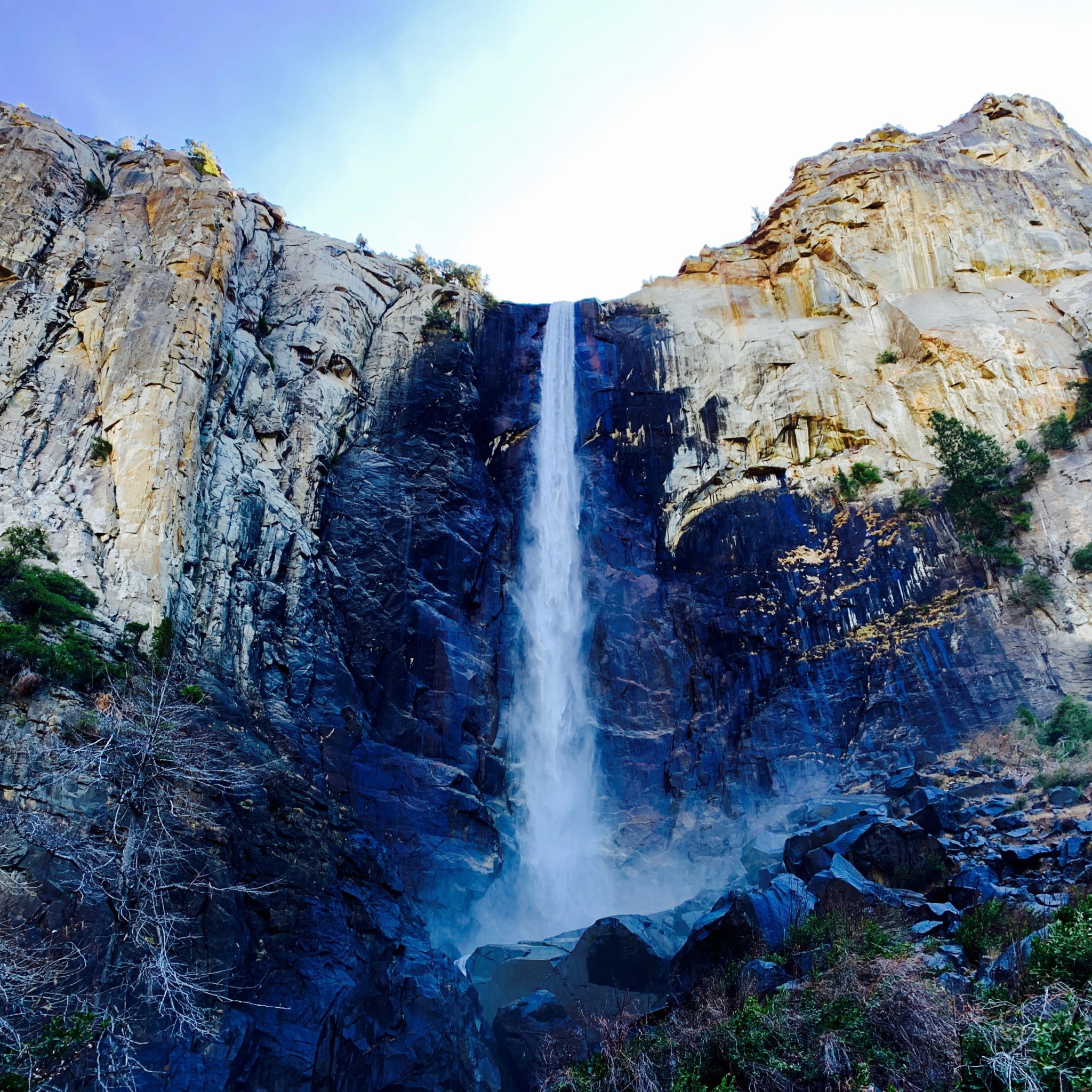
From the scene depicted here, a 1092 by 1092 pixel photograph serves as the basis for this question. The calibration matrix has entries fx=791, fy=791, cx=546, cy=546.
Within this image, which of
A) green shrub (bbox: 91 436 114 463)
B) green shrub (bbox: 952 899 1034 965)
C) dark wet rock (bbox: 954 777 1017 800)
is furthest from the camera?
→ green shrub (bbox: 91 436 114 463)

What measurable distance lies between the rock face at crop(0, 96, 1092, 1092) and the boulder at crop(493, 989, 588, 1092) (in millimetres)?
97

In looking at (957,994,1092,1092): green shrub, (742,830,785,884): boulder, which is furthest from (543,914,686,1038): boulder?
(957,994,1092,1092): green shrub

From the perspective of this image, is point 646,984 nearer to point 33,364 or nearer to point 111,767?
point 111,767

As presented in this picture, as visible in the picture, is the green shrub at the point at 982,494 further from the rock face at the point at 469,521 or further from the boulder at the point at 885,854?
the boulder at the point at 885,854

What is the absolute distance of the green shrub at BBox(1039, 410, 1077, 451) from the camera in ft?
80.6

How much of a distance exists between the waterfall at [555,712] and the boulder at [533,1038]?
5.49 m

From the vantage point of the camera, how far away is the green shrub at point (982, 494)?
23.8m

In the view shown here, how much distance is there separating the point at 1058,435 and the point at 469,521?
18792mm

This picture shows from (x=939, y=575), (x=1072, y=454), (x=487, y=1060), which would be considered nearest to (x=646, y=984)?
(x=487, y=1060)

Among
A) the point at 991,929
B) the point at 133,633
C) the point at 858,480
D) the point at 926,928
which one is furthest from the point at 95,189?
the point at 991,929

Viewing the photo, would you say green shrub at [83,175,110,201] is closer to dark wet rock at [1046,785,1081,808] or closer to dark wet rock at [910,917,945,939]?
→ dark wet rock at [910,917,945,939]

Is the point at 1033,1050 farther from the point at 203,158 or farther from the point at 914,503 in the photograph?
the point at 203,158

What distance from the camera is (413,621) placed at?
76.3 feet

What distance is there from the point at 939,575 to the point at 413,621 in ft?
52.1
